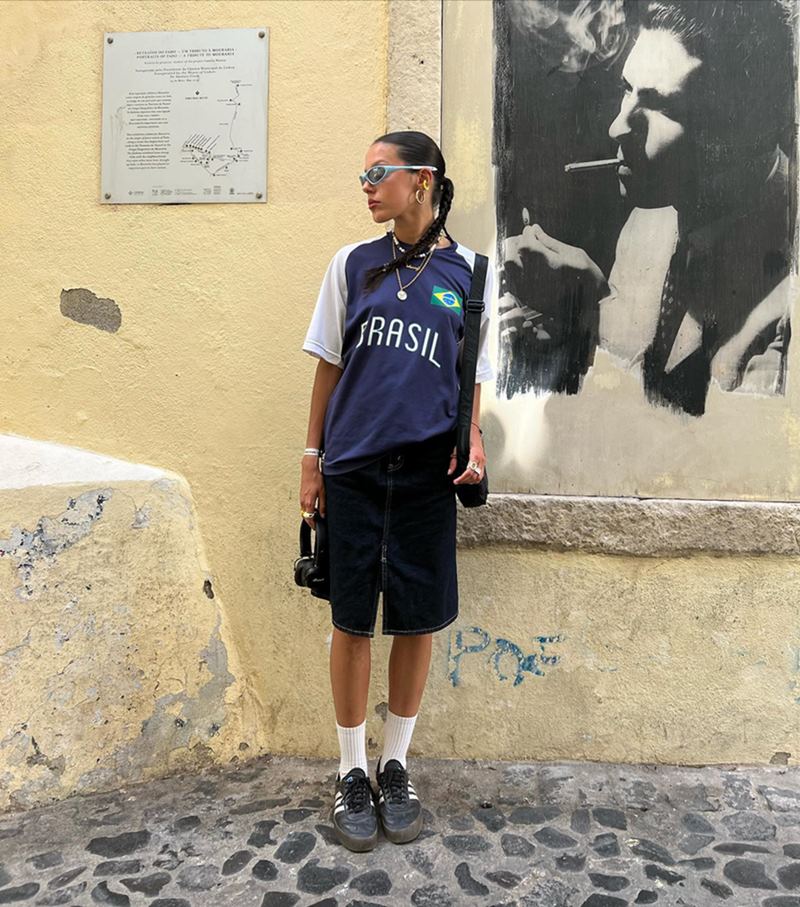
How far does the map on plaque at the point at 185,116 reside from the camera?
2.82 m

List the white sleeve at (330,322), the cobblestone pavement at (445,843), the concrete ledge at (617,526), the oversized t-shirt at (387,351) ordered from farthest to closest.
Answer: the concrete ledge at (617,526) < the white sleeve at (330,322) < the oversized t-shirt at (387,351) < the cobblestone pavement at (445,843)

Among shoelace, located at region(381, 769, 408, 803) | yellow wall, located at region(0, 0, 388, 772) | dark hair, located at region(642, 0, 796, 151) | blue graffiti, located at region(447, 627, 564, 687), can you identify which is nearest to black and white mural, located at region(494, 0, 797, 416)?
dark hair, located at region(642, 0, 796, 151)

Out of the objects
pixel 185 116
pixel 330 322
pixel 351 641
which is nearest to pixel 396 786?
pixel 351 641

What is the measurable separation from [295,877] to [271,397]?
1532 mm

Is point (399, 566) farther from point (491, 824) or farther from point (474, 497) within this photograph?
point (491, 824)

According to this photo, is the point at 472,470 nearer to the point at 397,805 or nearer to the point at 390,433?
the point at 390,433

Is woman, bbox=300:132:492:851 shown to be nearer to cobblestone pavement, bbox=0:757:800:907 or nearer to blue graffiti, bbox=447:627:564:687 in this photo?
cobblestone pavement, bbox=0:757:800:907

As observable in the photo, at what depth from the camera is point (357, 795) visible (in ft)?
7.84

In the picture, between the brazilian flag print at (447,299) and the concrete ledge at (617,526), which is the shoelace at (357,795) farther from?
the brazilian flag print at (447,299)

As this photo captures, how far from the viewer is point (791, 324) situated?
2.84 m

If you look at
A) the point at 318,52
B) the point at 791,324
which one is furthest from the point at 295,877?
the point at 318,52

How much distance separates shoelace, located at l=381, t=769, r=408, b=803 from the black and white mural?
1.57 metres

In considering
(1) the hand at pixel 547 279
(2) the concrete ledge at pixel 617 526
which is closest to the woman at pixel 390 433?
(2) the concrete ledge at pixel 617 526

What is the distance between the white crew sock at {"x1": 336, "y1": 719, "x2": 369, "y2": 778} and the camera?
8.05 ft
